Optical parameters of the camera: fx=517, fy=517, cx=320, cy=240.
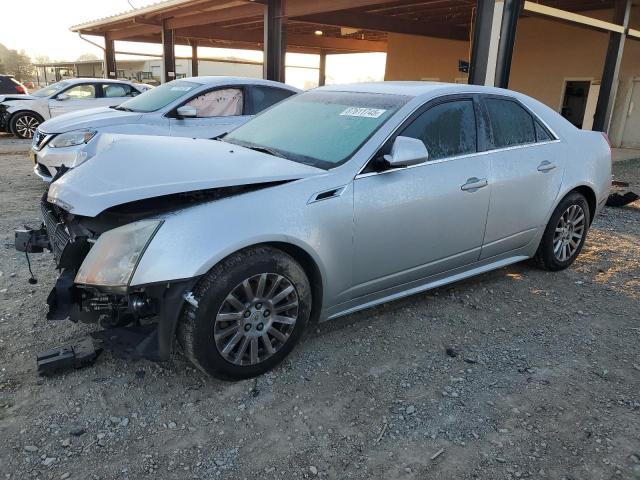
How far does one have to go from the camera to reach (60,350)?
9.85 ft

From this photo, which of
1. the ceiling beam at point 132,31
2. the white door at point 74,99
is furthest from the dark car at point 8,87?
the ceiling beam at point 132,31

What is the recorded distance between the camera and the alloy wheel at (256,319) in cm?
274

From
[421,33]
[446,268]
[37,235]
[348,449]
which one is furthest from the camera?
[421,33]

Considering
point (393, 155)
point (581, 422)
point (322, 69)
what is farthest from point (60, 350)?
point (322, 69)

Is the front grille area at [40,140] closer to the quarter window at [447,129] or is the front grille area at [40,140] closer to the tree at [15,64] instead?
the quarter window at [447,129]

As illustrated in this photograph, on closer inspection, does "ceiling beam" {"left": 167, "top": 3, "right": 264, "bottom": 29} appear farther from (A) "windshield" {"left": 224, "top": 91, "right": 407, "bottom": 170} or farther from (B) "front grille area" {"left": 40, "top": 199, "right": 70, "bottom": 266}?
(B) "front grille area" {"left": 40, "top": 199, "right": 70, "bottom": 266}

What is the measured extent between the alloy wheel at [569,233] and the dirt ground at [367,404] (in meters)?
0.80

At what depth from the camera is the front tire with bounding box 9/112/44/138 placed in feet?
42.0

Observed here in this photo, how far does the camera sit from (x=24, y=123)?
12961mm

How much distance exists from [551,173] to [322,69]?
27822 mm

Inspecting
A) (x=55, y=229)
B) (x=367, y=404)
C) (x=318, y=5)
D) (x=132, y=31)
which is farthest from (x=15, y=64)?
(x=367, y=404)

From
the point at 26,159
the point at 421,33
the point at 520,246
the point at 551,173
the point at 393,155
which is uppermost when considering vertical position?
the point at 421,33

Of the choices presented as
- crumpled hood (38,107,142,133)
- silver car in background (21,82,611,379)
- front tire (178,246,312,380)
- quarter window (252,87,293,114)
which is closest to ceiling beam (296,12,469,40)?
quarter window (252,87,293,114)

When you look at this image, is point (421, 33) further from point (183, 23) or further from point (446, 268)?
point (446, 268)
